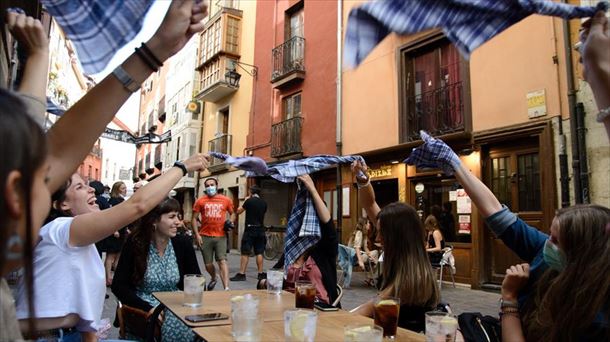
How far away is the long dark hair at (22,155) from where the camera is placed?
0.83m

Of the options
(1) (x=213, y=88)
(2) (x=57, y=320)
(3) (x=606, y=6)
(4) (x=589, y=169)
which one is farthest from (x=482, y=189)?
(1) (x=213, y=88)

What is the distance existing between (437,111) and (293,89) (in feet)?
20.7

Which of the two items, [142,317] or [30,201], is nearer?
[30,201]

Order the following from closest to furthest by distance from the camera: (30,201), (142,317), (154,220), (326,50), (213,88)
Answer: (30,201)
(142,317)
(154,220)
(326,50)
(213,88)

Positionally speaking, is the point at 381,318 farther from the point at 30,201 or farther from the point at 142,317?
the point at 142,317

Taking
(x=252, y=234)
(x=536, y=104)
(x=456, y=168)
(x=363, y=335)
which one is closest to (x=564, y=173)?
(x=536, y=104)

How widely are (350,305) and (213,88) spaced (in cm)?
1472

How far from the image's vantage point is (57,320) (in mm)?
1953

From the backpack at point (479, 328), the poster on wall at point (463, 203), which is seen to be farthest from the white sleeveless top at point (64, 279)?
the poster on wall at point (463, 203)

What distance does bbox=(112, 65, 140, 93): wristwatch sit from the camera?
1232 mm

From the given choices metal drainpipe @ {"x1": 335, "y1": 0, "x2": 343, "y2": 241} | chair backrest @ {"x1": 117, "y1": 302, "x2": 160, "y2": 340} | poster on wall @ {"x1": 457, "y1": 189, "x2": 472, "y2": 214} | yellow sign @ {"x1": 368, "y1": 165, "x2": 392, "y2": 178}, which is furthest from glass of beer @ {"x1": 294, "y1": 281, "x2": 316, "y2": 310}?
metal drainpipe @ {"x1": 335, "y1": 0, "x2": 343, "y2": 241}

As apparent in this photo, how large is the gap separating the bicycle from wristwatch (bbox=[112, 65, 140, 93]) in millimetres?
14632

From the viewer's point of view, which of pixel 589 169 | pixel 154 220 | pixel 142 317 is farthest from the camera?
pixel 589 169

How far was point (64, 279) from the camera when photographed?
1969 mm
